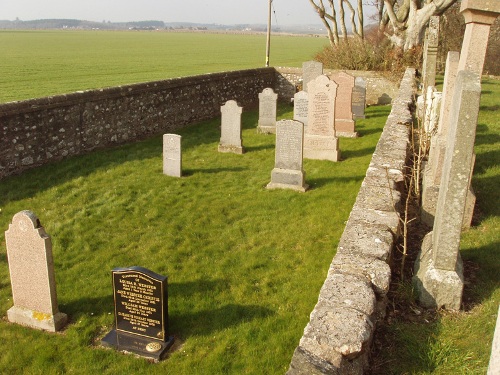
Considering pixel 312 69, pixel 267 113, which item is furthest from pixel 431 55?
pixel 267 113

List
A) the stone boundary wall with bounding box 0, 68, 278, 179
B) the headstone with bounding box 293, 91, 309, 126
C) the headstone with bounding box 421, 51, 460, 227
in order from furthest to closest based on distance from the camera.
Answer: the headstone with bounding box 293, 91, 309, 126
the stone boundary wall with bounding box 0, 68, 278, 179
the headstone with bounding box 421, 51, 460, 227

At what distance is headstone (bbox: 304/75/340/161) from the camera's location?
34.2 feet

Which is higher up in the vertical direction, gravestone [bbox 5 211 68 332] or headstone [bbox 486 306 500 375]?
headstone [bbox 486 306 500 375]

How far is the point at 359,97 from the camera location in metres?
14.9

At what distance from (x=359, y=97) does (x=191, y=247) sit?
33.3 ft

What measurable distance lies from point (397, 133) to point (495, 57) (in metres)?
23.8

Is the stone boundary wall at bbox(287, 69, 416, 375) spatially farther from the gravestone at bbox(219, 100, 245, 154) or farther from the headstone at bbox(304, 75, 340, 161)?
the gravestone at bbox(219, 100, 245, 154)

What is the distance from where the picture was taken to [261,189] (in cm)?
899

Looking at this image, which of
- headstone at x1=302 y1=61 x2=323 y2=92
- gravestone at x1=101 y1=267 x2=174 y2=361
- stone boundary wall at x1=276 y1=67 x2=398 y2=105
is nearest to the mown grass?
gravestone at x1=101 y1=267 x2=174 y2=361

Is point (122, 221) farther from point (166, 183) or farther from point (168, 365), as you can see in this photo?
point (168, 365)

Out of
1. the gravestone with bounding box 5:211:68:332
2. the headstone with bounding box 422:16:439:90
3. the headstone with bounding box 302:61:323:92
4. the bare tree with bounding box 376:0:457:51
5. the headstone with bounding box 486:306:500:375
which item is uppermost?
the bare tree with bounding box 376:0:457:51

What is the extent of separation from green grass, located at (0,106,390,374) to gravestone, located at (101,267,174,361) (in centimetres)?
13

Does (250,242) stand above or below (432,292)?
below

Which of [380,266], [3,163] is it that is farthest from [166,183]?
[380,266]
